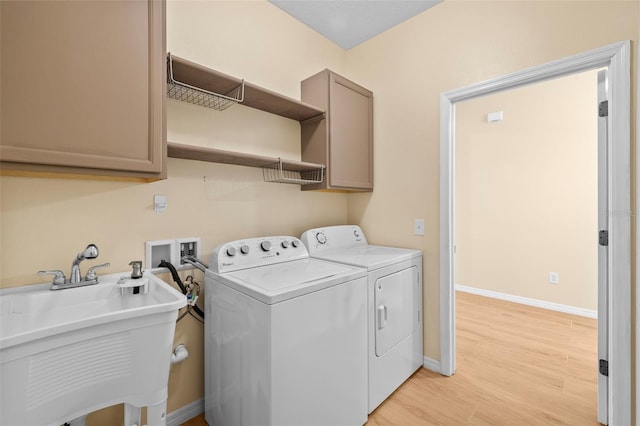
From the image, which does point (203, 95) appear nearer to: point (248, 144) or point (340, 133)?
point (248, 144)

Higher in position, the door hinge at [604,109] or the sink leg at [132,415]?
the door hinge at [604,109]

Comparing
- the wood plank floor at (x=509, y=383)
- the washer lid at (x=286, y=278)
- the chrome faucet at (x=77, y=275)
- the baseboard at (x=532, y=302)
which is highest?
the chrome faucet at (x=77, y=275)

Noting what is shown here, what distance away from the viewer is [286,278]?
1.42m

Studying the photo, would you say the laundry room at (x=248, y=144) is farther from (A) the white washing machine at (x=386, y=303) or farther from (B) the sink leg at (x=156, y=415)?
(A) the white washing machine at (x=386, y=303)

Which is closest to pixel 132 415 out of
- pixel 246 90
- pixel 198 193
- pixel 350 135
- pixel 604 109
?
pixel 198 193

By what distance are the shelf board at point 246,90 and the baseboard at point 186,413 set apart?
5.94 feet

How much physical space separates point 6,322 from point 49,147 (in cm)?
63

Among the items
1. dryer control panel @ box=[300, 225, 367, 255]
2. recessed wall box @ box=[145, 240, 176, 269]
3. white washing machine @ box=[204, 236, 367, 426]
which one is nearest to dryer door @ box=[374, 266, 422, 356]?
white washing machine @ box=[204, 236, 367, 426]

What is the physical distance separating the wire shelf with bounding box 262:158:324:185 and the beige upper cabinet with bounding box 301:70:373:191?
6 cm

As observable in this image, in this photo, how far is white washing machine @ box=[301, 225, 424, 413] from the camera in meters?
1.67

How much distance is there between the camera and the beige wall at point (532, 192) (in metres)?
3.01

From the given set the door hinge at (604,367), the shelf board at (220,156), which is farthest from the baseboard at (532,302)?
the shelf board at (220,156)

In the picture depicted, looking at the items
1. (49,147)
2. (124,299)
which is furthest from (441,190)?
(49,147)

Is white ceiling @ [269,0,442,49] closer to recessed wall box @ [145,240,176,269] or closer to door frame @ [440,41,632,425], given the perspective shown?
door frame @ [440,41,632,425]
